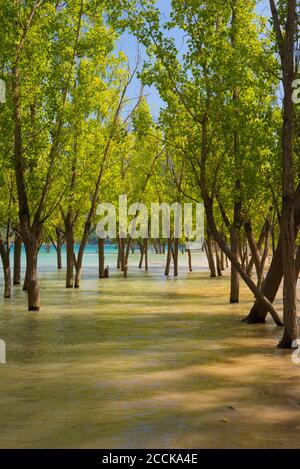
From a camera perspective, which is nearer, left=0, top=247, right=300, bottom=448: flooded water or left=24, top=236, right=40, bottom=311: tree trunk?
left=0, top=247, right=300, bottom=448: flooded water

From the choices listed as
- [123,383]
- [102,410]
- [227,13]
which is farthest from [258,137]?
[102,410]

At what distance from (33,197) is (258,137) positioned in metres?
8.02

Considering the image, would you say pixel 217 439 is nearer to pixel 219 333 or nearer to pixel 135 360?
pixel 135 360

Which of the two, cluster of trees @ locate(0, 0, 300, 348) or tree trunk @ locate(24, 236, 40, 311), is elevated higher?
cluster of trees @ locate(0, 0, 300, 348)

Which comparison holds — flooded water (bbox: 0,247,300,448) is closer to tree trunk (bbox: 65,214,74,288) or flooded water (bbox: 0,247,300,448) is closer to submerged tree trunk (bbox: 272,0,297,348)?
submerged tree trunk (bbox: 272,0,297,348)

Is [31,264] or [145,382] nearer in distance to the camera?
[145,382]

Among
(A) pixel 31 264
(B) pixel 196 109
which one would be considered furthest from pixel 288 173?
(A) pixel 31 264

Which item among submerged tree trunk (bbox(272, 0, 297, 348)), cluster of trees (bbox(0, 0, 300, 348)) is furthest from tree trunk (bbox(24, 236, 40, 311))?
submerged tree trunk (bbox(272, 0, 297, 348))

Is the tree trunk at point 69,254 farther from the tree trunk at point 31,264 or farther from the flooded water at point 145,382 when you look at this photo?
the flooded water at point 145,382

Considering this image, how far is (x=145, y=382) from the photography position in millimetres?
10102

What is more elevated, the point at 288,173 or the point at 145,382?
the point at 288,173

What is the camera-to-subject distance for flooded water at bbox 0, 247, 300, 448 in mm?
7234

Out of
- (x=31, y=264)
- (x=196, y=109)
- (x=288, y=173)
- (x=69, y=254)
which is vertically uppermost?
(x=196, y=109)

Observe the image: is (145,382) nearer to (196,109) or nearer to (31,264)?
(196,109)
